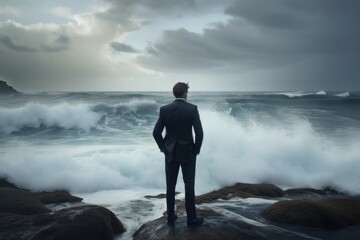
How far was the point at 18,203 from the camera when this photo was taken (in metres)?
6.68

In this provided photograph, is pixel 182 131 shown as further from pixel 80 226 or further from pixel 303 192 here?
pixel 303 192

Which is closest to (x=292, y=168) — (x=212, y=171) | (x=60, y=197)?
(x=212, y=171)

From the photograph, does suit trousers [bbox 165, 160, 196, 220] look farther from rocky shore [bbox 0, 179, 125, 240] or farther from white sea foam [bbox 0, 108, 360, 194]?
white sea foam [bbox 0, 108, 360, 194]

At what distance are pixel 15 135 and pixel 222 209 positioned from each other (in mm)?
20081

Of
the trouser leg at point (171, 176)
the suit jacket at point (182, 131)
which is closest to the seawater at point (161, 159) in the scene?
the trouser leg at point (171, 176)

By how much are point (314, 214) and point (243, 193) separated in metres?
3.05

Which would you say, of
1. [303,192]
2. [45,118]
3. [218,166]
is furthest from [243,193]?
[45,118]

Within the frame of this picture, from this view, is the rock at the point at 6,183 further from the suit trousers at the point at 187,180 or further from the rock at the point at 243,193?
the suit trousers at the point at 187,180

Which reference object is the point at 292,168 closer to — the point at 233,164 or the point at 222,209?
the point at 233,164

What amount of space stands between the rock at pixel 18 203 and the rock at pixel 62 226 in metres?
0.85

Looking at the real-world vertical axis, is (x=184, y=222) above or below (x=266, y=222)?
above

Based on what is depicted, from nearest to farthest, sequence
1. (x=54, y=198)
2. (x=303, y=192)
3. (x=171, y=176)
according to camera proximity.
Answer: (x=171, y=176) → (x=54, y=198) → (x=303, y=192)

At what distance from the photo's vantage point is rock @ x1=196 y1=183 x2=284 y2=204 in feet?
28.3

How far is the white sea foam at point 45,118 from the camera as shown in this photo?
79.5 ft
